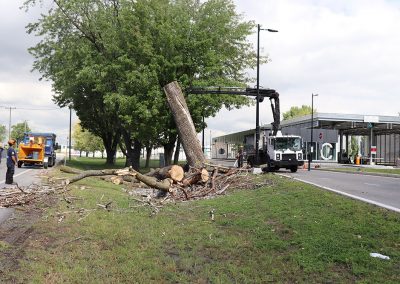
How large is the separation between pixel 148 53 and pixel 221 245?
24448 millimetres

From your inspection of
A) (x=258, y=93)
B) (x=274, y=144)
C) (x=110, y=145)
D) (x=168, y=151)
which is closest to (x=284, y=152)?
(x=274, y=144)

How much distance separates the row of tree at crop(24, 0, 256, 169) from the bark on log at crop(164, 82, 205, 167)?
8.40m

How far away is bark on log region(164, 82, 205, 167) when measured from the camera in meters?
20.0

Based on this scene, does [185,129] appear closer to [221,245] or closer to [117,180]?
[117,180]

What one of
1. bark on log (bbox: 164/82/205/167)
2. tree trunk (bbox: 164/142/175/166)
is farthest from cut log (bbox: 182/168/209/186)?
tree trunk (bbox: 164/142/175/166)

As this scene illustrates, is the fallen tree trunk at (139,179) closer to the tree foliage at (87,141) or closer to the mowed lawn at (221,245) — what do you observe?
the mowed lawn at (221,245)

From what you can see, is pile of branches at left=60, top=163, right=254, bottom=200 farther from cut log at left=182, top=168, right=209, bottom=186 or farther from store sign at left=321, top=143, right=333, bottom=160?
store sign at left=321, top=143, right=333, bottom=160

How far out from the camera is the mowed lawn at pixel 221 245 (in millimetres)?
6301

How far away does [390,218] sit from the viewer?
28.3 feet

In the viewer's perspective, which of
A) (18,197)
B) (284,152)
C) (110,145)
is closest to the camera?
(18,197)

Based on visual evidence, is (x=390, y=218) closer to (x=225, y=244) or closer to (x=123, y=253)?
(x=225, y=244)

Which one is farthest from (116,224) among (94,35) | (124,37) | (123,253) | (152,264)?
(94,35)

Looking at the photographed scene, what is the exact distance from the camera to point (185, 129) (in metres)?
21.3

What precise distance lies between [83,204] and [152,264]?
6.09 metres
